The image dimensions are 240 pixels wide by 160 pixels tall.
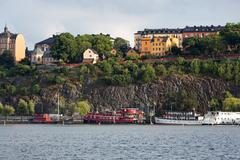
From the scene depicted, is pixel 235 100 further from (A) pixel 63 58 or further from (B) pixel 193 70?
(A) pixel 63 58

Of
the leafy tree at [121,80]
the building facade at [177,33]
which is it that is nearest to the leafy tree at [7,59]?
the building facade at [177,33]

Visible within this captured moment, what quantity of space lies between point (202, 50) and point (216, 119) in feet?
99.0

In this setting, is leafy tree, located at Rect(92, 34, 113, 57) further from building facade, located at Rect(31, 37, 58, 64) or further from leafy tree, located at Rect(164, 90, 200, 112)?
leafy tree, located at Rect(164, 90, 200, 112)

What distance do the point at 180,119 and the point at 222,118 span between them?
7766 mm

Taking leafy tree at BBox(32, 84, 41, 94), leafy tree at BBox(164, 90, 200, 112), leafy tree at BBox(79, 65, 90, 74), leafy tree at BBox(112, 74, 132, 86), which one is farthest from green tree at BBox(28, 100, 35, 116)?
leafy tree at BBox(164, 90, 200, 112)

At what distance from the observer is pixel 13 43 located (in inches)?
7466

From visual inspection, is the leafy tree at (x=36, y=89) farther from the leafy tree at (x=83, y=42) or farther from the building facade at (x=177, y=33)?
the building facade at (x=177, y=33)

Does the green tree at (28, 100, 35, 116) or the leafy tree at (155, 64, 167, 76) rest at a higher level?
the leafy tree at (155, 64, 167, 76)

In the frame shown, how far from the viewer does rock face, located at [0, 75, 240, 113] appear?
14425 cm

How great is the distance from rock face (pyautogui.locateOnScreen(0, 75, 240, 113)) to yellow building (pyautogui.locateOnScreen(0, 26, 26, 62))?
4101 cm

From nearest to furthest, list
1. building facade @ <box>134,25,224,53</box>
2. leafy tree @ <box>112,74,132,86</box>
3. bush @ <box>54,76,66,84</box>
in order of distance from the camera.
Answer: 1. leafy tree @ <box>112,74,132,86</box>
2. bush @ <box>54,76,66,84</box>
3. building facade @ <box>134,25,224,53</box>

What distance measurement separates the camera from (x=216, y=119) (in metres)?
137

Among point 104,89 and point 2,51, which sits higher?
point 2,51

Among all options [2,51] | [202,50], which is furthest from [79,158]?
[2,51]
